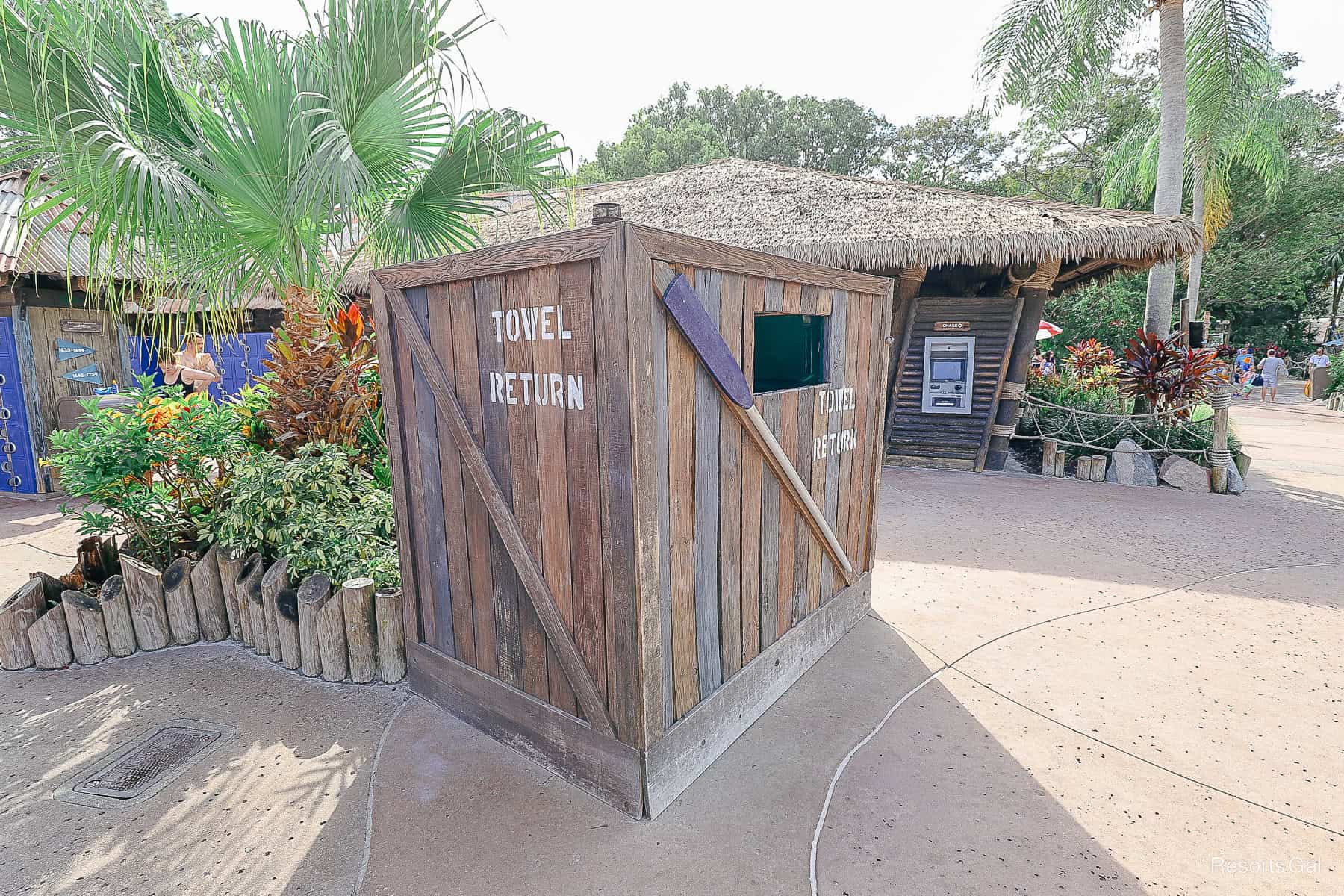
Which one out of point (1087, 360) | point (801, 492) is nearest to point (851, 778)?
point (801, 492)

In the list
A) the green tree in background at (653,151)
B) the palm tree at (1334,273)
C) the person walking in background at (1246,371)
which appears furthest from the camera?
the green tree in background at (653,151)

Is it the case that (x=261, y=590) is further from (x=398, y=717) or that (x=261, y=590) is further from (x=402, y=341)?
(x=402, y=341)

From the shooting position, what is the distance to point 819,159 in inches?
1185

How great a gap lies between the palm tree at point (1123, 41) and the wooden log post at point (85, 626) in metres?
12.8

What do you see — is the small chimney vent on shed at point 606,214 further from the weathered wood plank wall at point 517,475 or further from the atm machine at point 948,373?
the atm machine at point 948,373

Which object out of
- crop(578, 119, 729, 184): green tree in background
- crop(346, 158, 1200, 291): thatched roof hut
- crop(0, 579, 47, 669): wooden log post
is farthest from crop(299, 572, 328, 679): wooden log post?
crop(578, 119, 729, 184): green tree in background

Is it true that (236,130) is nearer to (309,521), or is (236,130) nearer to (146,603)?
(309,521)

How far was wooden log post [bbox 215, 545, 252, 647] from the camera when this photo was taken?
3771 millimetres

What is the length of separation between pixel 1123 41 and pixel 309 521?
14.5 meters

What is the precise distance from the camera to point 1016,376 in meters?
8.78

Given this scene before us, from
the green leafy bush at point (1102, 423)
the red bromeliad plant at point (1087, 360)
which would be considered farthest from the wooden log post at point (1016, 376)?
the red bromeliad plant at point (1087, 360)

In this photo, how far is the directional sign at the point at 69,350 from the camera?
7609 mm

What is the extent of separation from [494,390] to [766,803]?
188 cm

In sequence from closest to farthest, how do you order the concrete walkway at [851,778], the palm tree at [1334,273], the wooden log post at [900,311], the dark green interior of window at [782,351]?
1. the concrete walkway at [851,778]
2. the dark green interior of window at [782,351]
3. the wooden log post at [900,311]
4. the palm tree at [1334,273]
